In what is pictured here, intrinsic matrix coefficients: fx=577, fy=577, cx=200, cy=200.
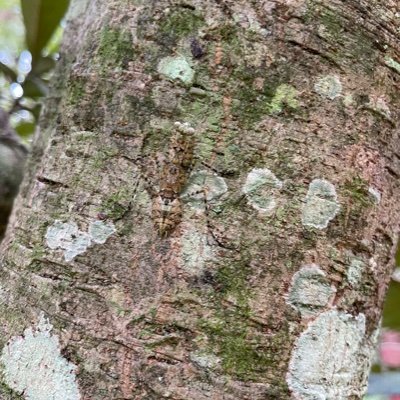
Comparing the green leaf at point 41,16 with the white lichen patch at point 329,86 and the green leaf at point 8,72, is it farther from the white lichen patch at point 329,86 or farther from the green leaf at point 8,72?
the white lichen patch at point 329,86

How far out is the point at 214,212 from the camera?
1.71 ft

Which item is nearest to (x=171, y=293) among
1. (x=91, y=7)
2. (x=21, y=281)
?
(x=21, y=281)

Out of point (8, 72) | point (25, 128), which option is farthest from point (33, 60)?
point (25, 128)

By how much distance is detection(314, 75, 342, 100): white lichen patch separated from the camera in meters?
0.55

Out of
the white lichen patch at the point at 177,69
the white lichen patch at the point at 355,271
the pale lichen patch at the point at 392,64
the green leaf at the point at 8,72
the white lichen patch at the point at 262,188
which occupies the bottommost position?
the green leaf at the point at 8,72

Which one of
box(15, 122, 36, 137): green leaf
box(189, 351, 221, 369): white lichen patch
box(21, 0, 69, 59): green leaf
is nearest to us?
box(189, 351, 221, 369): white lichen patch

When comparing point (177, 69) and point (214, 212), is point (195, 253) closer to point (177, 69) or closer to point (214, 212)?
point (214, 212)

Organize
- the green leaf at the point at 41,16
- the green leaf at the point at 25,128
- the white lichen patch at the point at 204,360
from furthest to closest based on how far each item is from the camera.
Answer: the green leaf at the point at 25,128 → the green leaf at the point at 41,16 → the white lichen patch at the point at 204,360

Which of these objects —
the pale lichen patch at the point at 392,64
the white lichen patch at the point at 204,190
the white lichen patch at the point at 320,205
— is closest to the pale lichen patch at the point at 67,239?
the white lichen patch at the point at 204,190

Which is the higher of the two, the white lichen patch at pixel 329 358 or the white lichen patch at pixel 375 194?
the white lichen patch at pixel 375 194

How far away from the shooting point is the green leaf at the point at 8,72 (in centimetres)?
117

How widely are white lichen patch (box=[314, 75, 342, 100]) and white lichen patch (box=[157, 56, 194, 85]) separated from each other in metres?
0.12

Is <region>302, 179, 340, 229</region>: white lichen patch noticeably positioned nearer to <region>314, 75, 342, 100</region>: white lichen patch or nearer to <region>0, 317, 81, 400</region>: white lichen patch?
<region>314, 75, 342, 100</region>: white lichen patch

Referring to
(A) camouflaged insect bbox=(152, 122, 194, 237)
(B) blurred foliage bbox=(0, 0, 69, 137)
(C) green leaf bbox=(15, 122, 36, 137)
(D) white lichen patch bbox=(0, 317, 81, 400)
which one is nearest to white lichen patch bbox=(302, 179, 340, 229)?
(A) camouflaged insect bbox=(152, 122, 194, 237)
